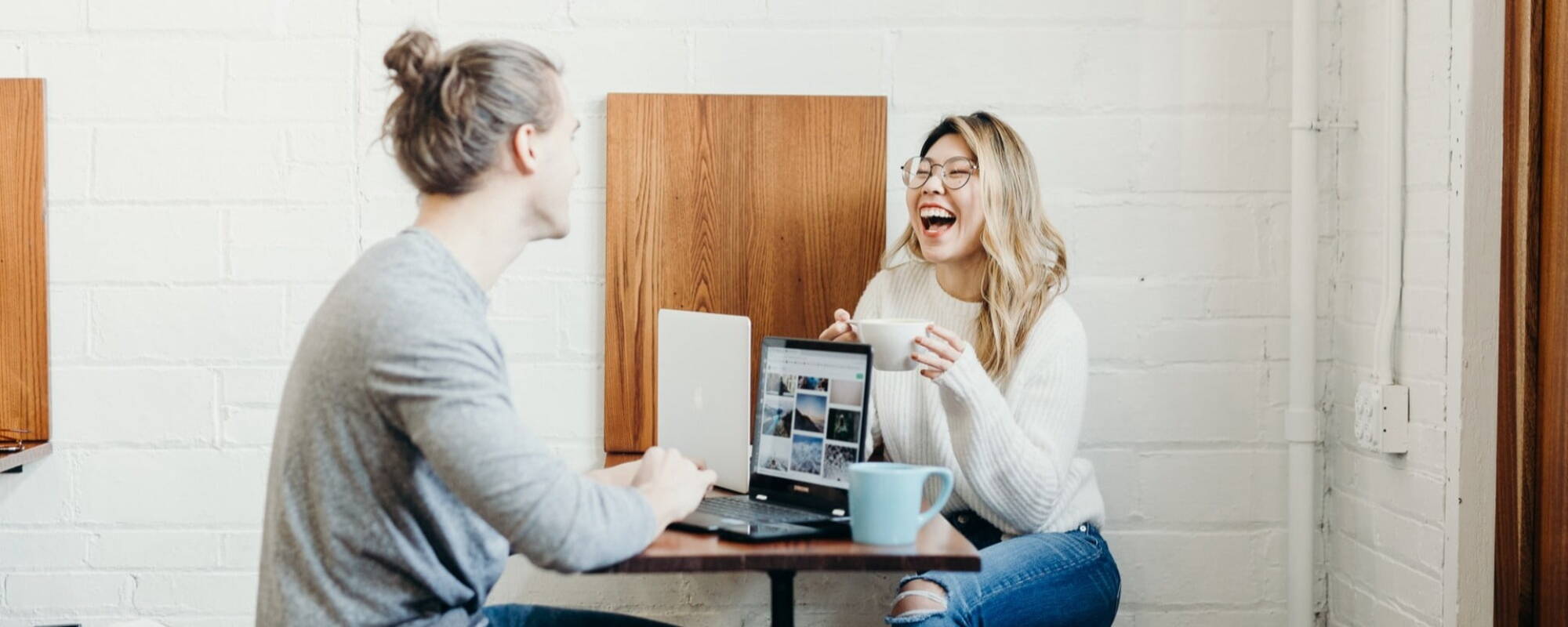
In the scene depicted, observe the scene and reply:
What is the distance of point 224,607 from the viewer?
244 cm

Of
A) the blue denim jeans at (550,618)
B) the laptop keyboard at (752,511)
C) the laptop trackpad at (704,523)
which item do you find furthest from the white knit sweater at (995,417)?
the blue denim jeans at (550,618)

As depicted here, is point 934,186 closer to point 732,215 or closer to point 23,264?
point 732,215

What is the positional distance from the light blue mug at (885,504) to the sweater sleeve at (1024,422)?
1.37 ft

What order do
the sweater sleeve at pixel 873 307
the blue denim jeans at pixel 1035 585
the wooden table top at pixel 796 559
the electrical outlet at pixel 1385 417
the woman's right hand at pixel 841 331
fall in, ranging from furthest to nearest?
1. the sweater sleeve at pixel 873 307
2. the electrical outlet at pixel 1385 417
3. the woman's right hand at pixel 841 331
4. the blue denim jeans at pixel 1035 585
5. the wooden table top at pixel 796 559

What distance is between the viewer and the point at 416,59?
4.86ft

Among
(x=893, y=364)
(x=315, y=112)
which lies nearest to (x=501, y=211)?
(x=893, y=364)

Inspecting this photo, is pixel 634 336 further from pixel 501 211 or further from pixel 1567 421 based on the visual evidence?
pixel 1567 421

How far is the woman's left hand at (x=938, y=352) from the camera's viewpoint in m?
1.86

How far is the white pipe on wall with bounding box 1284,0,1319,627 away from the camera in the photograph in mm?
2393

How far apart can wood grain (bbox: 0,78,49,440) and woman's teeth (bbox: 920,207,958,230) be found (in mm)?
1590

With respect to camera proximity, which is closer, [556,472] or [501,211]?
[556,472]

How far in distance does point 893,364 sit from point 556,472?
0.63m

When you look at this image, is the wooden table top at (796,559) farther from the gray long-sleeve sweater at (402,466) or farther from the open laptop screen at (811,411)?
the open laptop screen at (811,411)

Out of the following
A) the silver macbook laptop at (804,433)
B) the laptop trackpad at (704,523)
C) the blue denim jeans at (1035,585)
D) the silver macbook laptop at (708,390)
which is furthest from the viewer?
the blue denim jeans at (1035,585)
